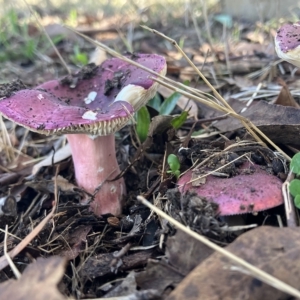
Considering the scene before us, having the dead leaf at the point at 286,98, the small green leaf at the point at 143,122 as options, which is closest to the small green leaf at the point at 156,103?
the small green leaf at the point at 143,122

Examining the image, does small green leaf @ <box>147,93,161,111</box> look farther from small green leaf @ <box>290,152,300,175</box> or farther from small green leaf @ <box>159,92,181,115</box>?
small green leaf @ <box>290,152,300,175</box>

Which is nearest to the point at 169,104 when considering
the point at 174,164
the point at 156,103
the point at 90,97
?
the point at 156,103

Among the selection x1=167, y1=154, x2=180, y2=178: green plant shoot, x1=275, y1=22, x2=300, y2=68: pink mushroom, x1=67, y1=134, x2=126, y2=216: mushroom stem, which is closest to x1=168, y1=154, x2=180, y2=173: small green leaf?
x1=167, y1=154, x2=180, y2=178: green plant shoot

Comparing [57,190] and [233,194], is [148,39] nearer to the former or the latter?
[57,190]

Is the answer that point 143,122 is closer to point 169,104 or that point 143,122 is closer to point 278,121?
point 169,104

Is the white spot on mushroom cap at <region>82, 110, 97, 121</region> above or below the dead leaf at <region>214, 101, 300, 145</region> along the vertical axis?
above

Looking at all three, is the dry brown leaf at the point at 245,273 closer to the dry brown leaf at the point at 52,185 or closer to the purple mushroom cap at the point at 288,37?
the purple mushroom cap at the point at 288,37
